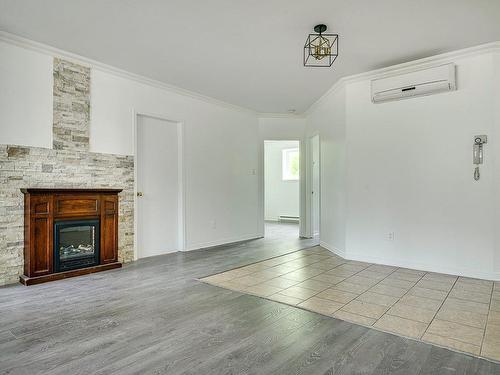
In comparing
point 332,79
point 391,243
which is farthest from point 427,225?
point 332,79

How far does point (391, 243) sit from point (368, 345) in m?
2.56

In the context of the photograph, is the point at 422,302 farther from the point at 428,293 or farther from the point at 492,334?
the point at 492,334

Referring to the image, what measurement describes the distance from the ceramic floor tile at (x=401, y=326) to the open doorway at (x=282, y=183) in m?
6.86

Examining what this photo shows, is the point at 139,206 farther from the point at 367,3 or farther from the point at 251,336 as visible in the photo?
the point at 367,3

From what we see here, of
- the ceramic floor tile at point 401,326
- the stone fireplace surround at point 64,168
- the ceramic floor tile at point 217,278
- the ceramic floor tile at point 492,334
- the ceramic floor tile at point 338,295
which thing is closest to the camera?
the ceramic floor tile at point 492,334

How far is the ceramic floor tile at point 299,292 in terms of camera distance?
3.18 m

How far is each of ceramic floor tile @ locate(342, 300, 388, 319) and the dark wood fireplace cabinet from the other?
2912 mm

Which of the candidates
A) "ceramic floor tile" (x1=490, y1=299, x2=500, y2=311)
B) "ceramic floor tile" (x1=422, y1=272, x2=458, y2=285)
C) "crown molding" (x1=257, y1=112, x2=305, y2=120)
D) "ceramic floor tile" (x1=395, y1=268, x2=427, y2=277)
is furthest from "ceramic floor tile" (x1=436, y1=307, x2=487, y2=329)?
"crown molding" (x1=257, y1=112, x2=305, y2=120)

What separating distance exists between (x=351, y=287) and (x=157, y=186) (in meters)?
3.19

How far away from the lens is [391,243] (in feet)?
14.6

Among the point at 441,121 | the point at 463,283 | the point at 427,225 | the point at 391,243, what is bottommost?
the point at 463,283

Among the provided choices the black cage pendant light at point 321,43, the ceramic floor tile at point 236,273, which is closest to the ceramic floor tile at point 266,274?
the ceramic floor tile at point 236,273

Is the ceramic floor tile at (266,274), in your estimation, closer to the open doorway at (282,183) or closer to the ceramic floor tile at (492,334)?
the ceramic floor tile at (492,334)

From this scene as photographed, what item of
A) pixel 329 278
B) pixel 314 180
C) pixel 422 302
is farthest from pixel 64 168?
pixel 314 180
